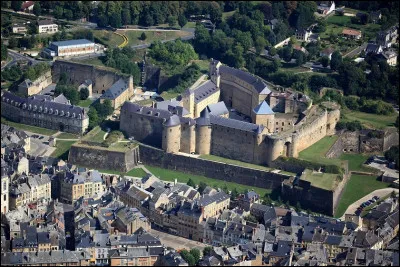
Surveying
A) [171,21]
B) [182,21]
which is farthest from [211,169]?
[182,21]

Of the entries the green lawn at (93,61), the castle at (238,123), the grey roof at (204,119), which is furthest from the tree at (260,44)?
the grey roof at (204,119)

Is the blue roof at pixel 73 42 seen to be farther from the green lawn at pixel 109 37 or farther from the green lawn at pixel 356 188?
the green lawn at pixel 356 188

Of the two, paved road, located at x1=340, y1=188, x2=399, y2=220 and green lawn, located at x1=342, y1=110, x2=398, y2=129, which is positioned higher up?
green lawn, located at x1=342, y1=110, x2=398, y2=129

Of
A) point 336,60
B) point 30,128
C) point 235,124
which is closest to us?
point 235,124

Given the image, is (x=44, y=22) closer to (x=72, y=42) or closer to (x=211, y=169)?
(x=72, y=42)

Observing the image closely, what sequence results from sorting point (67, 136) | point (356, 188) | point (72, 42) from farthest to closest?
point (72, 42) < point (67, 136) < point (356, 188)

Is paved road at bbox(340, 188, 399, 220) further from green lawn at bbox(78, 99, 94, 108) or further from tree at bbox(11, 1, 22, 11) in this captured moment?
tree at bbox(11, 1, 22, 11)

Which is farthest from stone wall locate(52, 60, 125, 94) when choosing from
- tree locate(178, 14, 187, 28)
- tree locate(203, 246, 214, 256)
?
tree locate(203, 246, 214, 256)

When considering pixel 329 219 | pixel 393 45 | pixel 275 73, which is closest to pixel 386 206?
pixel 329 219
